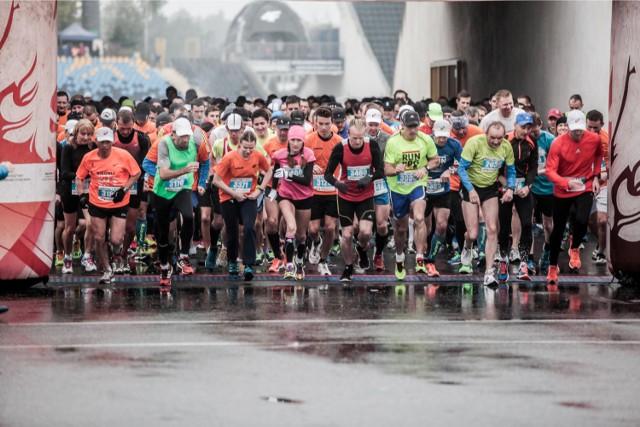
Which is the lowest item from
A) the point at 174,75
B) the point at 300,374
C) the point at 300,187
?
the point at 300,374

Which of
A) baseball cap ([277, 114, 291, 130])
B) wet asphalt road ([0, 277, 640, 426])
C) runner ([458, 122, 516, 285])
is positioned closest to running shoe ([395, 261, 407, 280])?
wet asphalt road ([0, 277, 640, 426])

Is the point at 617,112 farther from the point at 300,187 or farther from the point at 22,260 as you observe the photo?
the point at 22,260

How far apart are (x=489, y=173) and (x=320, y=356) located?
17.6 feet

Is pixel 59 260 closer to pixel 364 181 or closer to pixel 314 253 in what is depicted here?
pixel 314 253

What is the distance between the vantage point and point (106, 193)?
50.6 feet

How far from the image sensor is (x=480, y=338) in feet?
37.8

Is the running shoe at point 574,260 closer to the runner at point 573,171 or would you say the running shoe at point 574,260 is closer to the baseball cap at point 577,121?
the runner at point 573,171

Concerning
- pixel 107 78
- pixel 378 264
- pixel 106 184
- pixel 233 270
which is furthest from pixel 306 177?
pixel 107 78

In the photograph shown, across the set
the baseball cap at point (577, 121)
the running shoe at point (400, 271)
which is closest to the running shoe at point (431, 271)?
the running shoe at point (400, 271)

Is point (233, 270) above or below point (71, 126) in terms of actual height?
below

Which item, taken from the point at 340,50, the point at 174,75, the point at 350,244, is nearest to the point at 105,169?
the point at 350,244

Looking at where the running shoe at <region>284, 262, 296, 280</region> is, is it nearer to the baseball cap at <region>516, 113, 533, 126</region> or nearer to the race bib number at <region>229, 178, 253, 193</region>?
the race bib number at <region>229, 178, 253, 193</region>

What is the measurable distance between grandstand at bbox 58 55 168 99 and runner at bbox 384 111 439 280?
55405 millimetres

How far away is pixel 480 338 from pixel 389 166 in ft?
14.8
